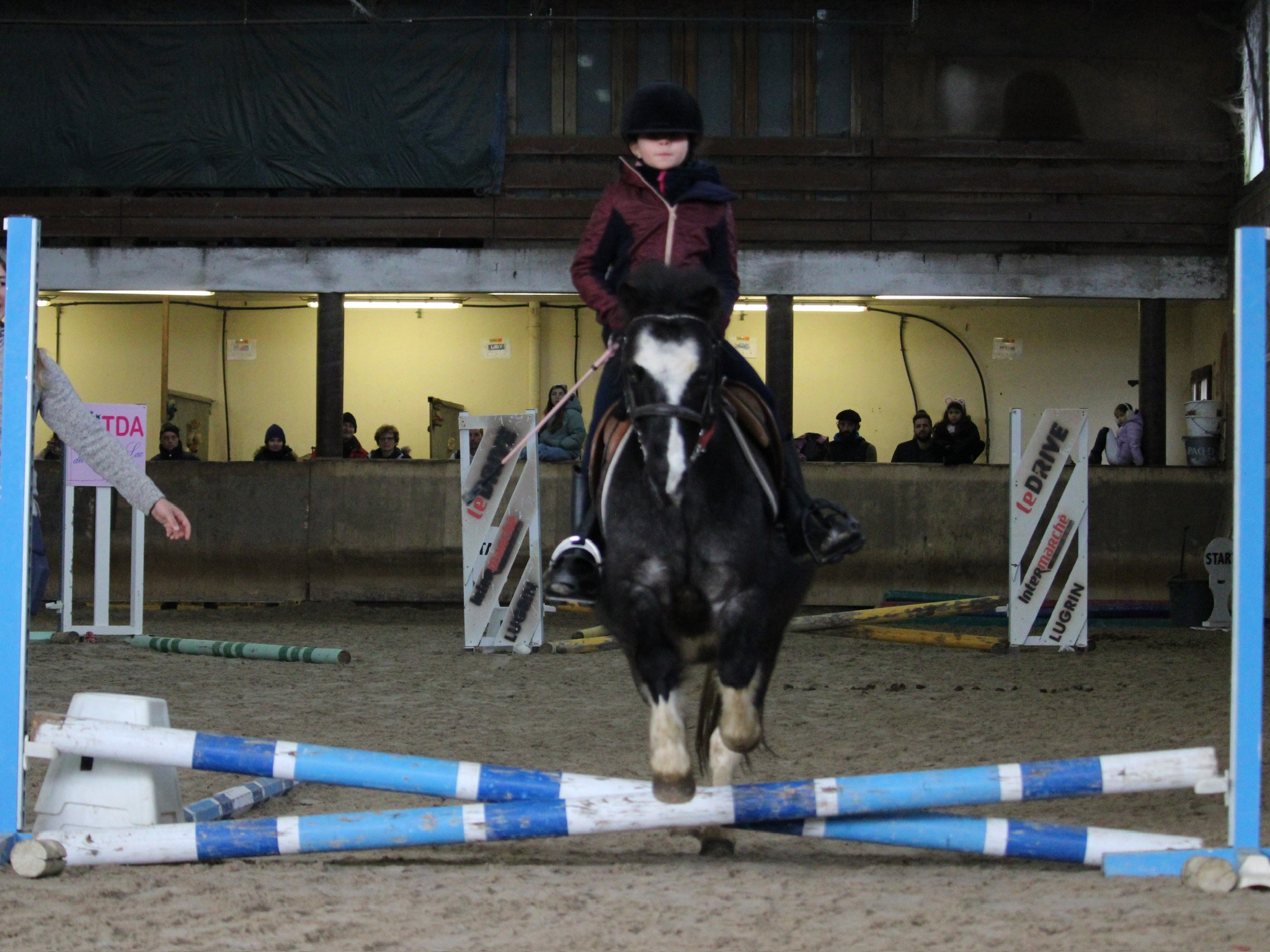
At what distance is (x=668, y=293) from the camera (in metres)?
3.98

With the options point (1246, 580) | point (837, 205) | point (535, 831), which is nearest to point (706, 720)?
point (535, 831)

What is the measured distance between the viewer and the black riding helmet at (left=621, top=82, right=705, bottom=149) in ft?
14.8

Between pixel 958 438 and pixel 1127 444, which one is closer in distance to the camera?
pixel 958 438

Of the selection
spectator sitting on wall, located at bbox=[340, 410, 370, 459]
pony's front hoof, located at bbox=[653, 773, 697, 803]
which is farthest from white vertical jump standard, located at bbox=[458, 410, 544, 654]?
pony's front hoof, located at bbox=[653, 773, 697, 803]

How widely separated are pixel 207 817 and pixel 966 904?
2.37 m

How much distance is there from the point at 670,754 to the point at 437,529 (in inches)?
372

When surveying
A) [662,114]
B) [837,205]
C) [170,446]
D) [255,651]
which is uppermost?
[837,205]

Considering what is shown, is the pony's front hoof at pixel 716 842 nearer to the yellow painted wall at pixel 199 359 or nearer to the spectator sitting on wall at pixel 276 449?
the spectator sitting on wall at pixel 276 449

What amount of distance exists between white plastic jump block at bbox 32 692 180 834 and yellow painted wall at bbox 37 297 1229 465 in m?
12.5

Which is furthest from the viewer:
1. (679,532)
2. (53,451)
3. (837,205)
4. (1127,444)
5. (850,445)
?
(837,205)

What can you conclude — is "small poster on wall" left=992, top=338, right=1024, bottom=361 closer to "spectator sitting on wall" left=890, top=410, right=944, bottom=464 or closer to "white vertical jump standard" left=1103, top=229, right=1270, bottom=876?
"spectator sitting on wall" left=890, top=410, right=944, bottom=464

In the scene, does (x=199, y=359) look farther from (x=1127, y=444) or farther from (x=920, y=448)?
(x=1127, y=444)

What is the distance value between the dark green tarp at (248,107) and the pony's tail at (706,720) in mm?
10101

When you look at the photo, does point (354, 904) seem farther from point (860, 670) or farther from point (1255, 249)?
point (860, 670)
